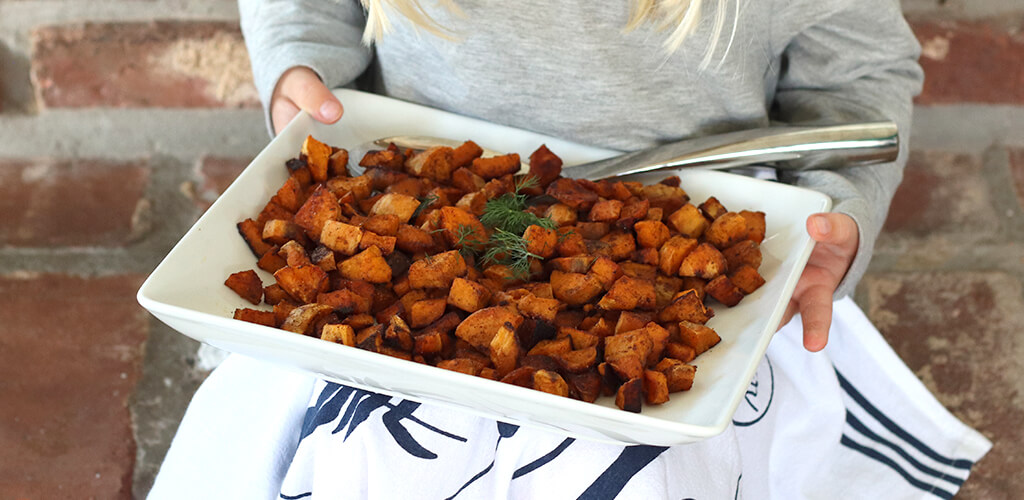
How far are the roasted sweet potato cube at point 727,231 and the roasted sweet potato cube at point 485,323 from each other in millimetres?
186

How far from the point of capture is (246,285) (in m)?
0.54

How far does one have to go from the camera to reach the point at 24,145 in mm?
1105

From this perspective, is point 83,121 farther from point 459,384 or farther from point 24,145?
point 459,384

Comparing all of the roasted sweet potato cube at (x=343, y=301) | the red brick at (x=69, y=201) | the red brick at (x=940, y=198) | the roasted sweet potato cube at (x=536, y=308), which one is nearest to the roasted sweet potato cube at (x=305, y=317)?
the roasted sweet potato cube at (x=343, y=301)

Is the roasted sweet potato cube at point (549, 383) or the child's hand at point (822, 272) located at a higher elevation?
the roasted sweet potato cube at point (549, 383)

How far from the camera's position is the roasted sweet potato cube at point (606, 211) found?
0.59 metres

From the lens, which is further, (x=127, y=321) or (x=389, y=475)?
(x=127, y=321)

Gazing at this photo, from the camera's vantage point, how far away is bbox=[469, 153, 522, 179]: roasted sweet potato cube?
0.63 metres

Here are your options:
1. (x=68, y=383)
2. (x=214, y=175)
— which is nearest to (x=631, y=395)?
(x=68, y=383)

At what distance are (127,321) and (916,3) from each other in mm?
1013

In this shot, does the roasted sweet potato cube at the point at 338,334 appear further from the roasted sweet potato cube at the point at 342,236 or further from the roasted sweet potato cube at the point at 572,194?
the roasted sweet potato cube at the point at 572,194

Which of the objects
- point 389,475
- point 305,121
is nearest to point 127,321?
point 305,121

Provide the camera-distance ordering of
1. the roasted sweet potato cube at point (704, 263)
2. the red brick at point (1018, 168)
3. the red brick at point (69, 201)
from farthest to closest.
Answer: the red brick at point (1018, 168) < the red brick at point (69, 201) < the roasted sweet potato cube at point (704, 263)

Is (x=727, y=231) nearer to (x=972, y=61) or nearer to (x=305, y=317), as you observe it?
(x=305, y=317)
